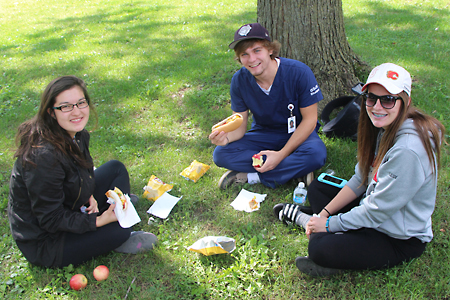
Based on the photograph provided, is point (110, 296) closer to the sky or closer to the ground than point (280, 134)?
closer to the ground

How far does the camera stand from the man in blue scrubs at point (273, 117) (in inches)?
118

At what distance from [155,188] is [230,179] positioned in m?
0.78

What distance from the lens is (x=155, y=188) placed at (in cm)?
326

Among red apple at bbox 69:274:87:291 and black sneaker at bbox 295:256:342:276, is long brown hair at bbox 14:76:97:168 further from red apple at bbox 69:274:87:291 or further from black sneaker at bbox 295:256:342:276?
black sneaker at bbox 295:256:342:276

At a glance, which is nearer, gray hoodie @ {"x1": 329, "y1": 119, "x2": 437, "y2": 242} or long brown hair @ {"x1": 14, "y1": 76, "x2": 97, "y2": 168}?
gray hoodie @ {"x1": 329, "y1": 119, "x2": 437, "y2": 242}

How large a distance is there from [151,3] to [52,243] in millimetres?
11122

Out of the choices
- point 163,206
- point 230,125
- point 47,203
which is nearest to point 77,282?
point 47,203

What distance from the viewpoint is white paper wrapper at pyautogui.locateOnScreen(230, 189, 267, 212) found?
9.93ft

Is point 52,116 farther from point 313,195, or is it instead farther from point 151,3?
point 151,3

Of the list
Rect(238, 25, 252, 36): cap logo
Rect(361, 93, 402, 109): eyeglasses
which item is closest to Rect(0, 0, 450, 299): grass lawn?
Rect(361, 93, 402, 109): eyeglasses

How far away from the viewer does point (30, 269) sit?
2.50 meters

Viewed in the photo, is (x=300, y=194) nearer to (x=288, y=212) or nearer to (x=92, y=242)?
(x=288, y=212)

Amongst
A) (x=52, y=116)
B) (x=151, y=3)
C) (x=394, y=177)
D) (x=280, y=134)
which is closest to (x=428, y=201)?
(x=394, y=177)

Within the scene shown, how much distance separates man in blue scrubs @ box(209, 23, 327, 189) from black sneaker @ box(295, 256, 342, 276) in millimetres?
1003
